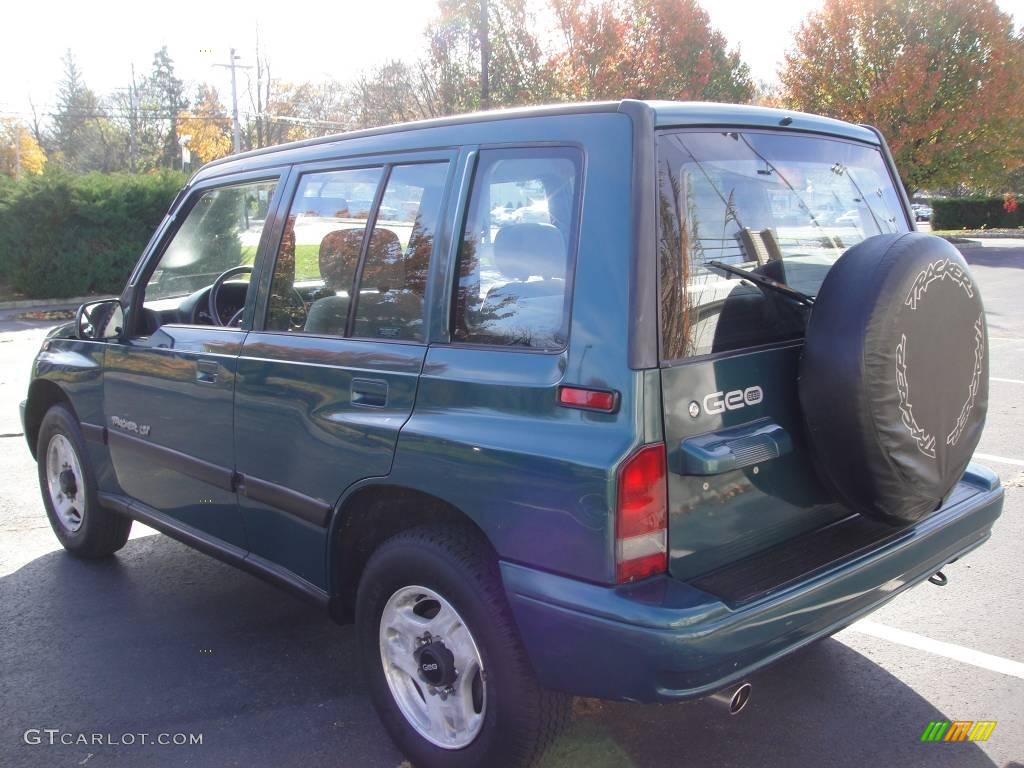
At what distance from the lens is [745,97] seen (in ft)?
87.9

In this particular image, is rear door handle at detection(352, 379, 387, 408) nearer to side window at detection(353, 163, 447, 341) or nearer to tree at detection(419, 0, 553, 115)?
side window at detection(353, 163, 447, 341)

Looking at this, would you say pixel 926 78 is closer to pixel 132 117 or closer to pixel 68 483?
pixel 68 483

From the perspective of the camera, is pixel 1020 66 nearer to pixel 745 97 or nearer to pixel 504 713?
pixel 745 97

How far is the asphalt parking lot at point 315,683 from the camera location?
3090 millimetres

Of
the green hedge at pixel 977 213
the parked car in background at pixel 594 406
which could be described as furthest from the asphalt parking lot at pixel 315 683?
the green hedge at pixel 977 213

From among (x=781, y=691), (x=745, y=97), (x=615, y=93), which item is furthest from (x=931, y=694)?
(x=745, y=97)

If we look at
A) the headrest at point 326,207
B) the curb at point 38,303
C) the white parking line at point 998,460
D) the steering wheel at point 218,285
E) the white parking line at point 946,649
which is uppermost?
the headrest at point 326,207

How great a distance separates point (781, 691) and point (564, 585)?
4.89 ft

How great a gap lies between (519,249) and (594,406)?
0.60 metres

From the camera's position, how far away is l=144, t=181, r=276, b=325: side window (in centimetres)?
390

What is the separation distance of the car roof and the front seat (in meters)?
0.37

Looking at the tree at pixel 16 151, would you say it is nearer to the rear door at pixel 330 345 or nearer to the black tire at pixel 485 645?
the rear door at pixel 330 345

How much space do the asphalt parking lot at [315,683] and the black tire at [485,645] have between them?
44cm

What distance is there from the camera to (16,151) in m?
54.7
